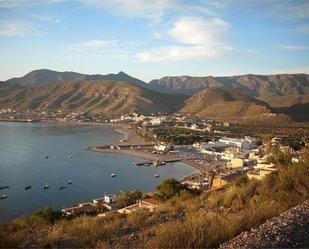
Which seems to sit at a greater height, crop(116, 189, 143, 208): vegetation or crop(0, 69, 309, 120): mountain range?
crop(0, 69, 309, 120): mountain range

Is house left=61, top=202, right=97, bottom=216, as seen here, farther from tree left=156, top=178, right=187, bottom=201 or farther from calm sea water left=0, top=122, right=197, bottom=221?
calm sea water left=0, top=122, right=197, bottom=221

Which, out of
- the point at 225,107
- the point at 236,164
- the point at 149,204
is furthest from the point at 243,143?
the point at 225,107

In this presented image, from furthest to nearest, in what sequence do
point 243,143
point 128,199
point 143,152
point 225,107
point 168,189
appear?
1. point 225,107
2. point 243,143
3. point 143,152
4. point 128,199
5. point 168,189

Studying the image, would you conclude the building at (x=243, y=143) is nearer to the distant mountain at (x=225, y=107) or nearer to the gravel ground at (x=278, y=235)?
the distant mountain at (x=225, y=107)

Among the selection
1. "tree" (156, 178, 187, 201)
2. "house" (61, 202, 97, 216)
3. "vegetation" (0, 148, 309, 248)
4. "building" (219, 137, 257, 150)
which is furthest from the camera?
"building" (219, 137, 257, 150)

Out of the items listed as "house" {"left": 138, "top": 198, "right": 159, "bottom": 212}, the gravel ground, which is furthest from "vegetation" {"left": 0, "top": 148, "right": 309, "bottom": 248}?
"house" {"left": 138, "top": 198, "right": 159, "bottom": 212}

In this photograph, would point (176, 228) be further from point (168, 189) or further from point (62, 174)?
point (62, 174)

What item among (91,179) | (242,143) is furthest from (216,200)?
(242,143)

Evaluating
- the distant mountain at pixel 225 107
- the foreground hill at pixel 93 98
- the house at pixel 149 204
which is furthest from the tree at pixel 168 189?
the foreground hill at pixel 93 98
